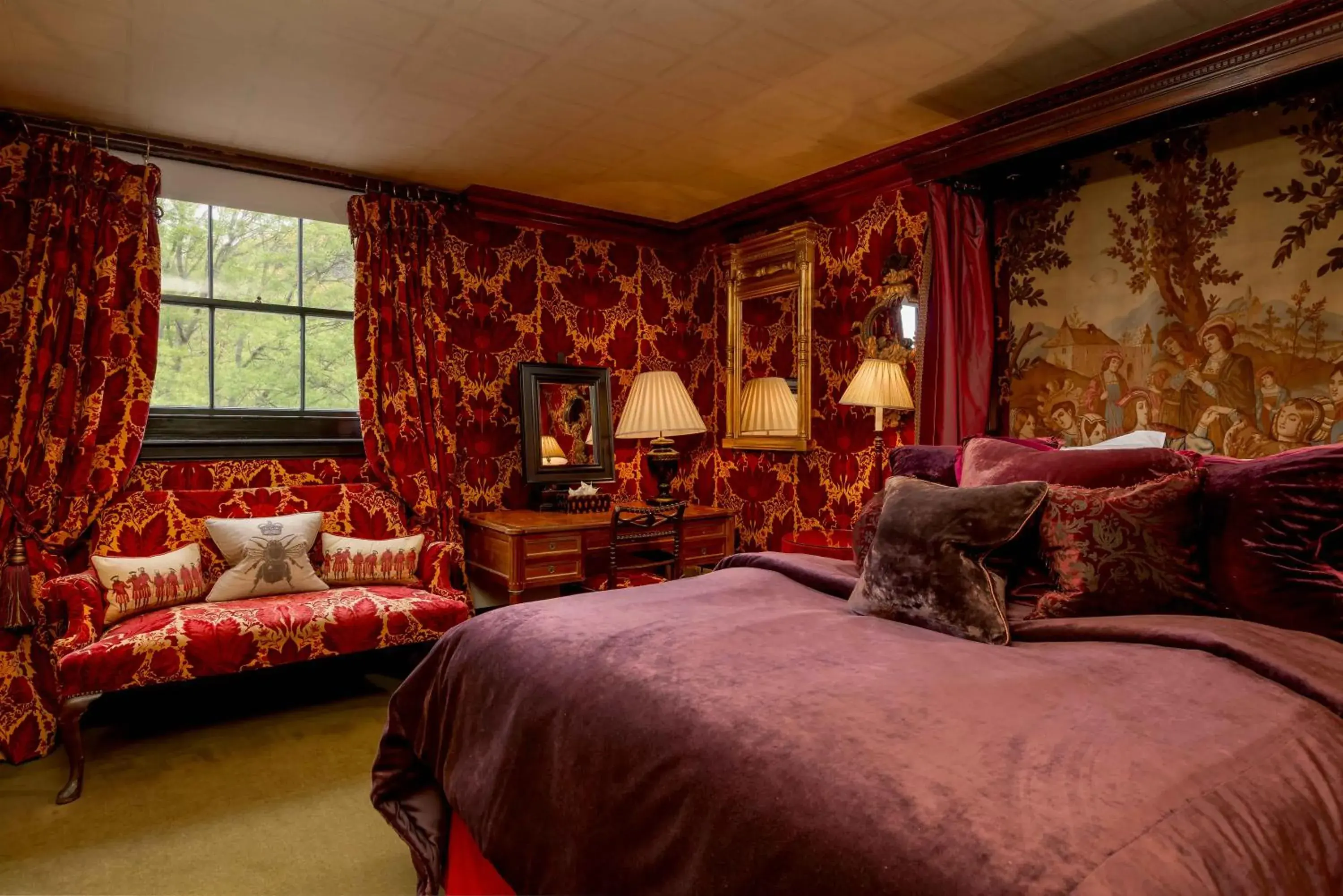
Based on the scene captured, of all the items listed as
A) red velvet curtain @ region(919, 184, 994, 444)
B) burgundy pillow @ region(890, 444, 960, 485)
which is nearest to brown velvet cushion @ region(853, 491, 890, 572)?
burgundy pillow @ region(890, 444, 960, 485)

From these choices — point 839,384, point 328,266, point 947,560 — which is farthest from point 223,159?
point 947,560

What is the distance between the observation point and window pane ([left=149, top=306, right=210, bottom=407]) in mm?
3416

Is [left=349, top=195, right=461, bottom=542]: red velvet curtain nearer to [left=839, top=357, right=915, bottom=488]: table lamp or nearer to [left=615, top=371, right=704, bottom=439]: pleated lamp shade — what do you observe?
[left=615, top=371, right=704, bottom=439]: pleated lamp shade

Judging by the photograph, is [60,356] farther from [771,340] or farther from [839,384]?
[839,384]

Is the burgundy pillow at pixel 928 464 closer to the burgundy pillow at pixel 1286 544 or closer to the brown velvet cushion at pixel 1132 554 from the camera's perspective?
the brown velvet cushion at pixel 1132 554

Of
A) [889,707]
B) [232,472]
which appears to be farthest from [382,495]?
[889,707]

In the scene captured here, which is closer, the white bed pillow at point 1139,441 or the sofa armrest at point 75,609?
the white bed pillow at point 1139,441

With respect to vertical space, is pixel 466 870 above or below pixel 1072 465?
below

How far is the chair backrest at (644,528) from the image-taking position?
3488 millimetres

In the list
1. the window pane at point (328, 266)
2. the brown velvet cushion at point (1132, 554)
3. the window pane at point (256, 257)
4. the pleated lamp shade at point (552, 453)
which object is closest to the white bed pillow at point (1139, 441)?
the brown velvet cushion at point (1132, 554)

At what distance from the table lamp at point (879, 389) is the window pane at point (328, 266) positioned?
244 cm

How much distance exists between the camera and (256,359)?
143 inches

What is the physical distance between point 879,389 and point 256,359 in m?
2.85

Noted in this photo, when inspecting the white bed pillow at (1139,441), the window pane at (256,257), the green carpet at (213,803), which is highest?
the window pane at (256,257)
